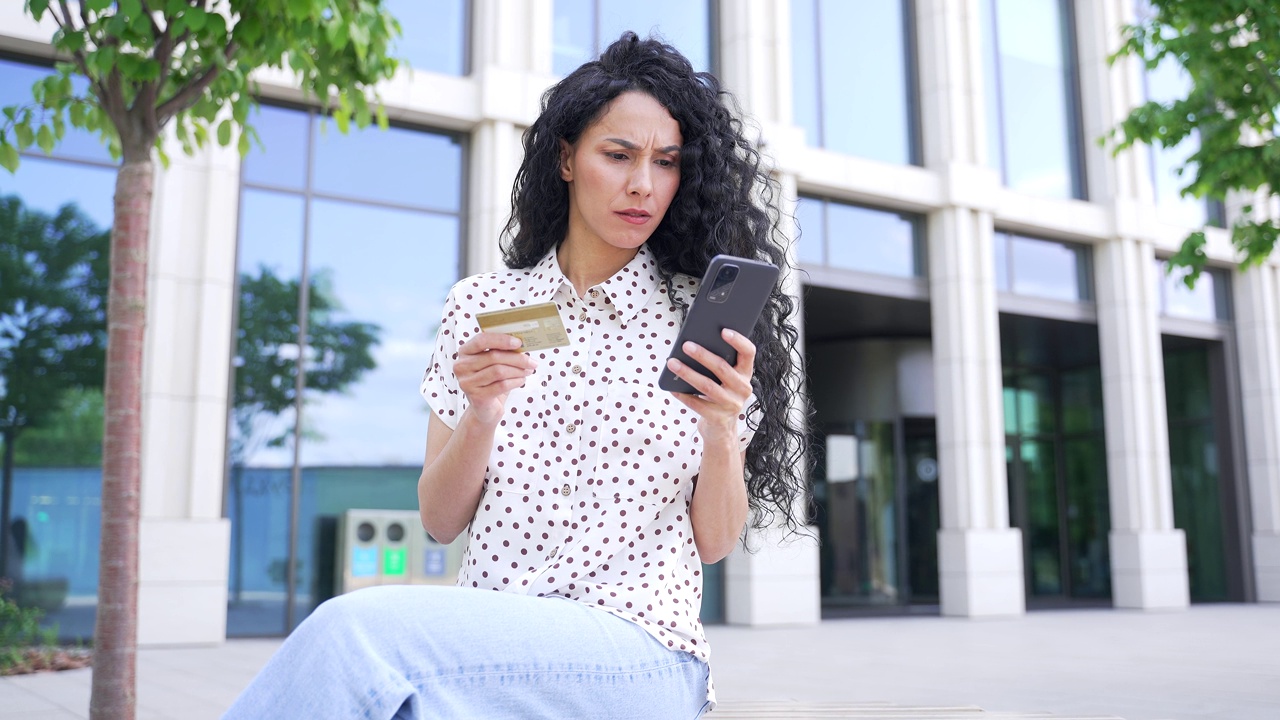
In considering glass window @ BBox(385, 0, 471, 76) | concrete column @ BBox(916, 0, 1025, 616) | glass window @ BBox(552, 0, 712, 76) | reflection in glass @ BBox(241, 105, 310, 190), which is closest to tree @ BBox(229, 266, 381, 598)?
reflection in glass @ BBox(241, 105, 310, 190)

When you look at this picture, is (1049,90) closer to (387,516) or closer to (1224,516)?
(1224,516)

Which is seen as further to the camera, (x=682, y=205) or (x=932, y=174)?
(x=932, y=174)

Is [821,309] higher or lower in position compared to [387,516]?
higher

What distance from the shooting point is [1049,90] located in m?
17.0

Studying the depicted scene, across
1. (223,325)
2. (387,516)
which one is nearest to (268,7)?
(223,325)

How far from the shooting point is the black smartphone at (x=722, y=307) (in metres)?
1.92

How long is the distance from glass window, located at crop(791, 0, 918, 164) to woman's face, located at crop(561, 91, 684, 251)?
12.4m

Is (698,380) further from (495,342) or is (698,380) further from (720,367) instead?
(495,342)

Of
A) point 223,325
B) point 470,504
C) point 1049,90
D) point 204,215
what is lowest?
point 470,504

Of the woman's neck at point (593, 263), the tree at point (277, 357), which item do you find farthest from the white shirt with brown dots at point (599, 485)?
the tree at point (277, 357)

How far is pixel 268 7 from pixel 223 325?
22.3 ft

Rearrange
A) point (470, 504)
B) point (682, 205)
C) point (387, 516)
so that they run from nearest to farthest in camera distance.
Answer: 1. point (470, 504)
2. point (682, 205)
3. point (387, 516)

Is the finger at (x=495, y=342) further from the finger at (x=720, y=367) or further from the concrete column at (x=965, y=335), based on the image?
the concrete column at (x=965, y=335)

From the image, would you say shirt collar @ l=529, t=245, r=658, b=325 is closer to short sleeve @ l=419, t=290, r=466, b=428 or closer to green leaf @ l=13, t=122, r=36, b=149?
short sleeve @ l=419, t=290, r=466, b=428
